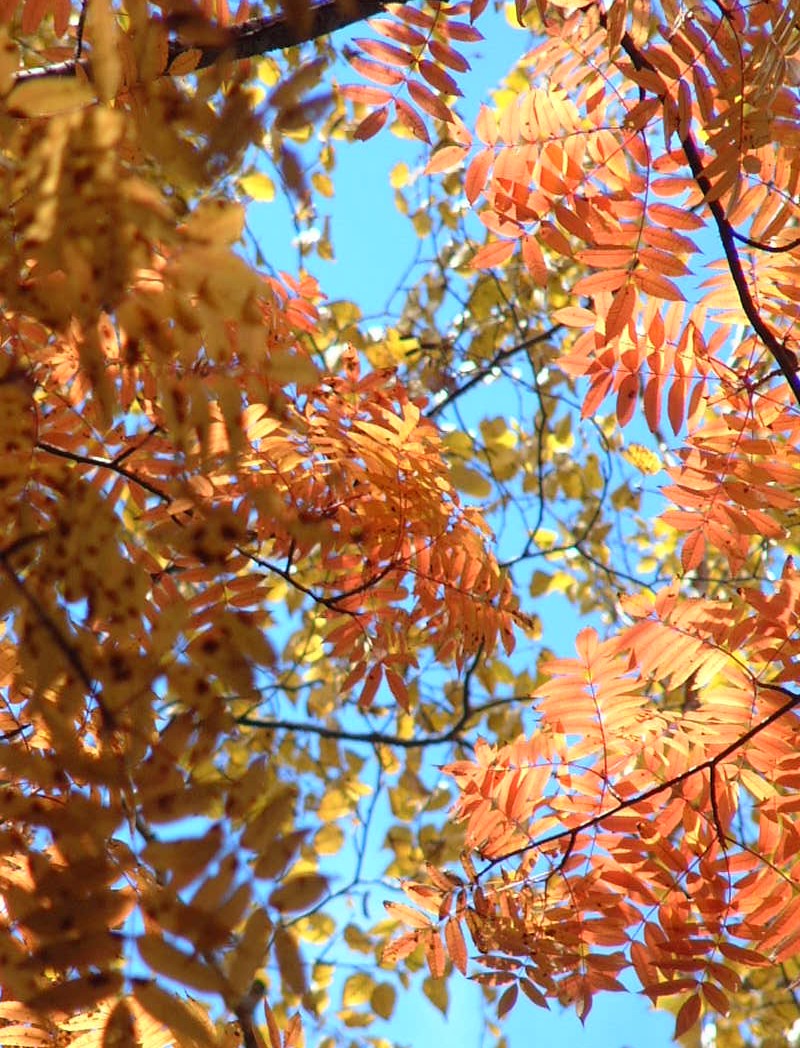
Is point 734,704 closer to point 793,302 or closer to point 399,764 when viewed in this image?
point 793,302

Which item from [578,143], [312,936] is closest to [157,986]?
[578,143]

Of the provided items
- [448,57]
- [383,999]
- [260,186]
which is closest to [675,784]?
[448,57]

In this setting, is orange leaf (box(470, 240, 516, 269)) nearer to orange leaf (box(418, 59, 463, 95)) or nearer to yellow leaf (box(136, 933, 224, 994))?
orange leaf (box(418, 59, 463, 95))

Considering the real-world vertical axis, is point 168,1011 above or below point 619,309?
below

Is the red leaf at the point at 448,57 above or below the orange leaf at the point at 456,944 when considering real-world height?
above

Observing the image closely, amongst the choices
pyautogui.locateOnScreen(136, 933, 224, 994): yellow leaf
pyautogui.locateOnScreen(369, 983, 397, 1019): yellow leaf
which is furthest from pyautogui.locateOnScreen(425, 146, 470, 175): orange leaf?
pyautogui.locateOnScreen(369, 983, 397, 1019): yellow leaf

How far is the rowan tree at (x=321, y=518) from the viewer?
2.57ft

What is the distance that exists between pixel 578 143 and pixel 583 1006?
114cm

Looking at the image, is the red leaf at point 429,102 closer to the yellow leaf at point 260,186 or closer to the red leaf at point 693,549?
the red leaf at point 693,549

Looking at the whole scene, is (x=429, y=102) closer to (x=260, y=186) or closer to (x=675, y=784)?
(x=675, y=784)

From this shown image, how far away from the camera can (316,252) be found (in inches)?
157

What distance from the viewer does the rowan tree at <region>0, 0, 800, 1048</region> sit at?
78 centimetres

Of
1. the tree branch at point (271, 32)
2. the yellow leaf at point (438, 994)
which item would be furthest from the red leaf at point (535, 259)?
the yellow leaf at point (438, 994)

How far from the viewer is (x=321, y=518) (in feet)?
4.28
